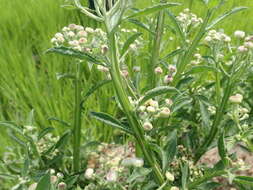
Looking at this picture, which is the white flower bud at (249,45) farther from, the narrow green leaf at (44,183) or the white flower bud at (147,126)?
the narrow green leaf at (44,183)

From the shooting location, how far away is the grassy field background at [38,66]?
172 cm

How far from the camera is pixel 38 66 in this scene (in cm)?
222

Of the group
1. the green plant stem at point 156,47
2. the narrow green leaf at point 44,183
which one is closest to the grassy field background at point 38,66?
the green plant stem at point 156,47

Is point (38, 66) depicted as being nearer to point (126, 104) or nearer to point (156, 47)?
point (156, 47)

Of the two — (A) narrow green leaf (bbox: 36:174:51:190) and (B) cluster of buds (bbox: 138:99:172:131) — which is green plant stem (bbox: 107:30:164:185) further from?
(A) narrow green leaf (bbox: 36:174:51:190)

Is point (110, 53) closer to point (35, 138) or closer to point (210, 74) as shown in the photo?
point (35, 138)

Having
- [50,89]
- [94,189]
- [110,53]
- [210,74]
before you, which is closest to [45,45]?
[50,89]

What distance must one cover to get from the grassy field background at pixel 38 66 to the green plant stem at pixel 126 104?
1.29 ft

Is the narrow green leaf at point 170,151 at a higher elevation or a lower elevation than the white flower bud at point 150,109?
lower

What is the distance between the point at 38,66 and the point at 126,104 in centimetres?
155

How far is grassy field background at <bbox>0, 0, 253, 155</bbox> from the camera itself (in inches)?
67.7

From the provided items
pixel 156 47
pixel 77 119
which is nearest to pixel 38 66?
pixel 77 119

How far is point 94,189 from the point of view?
1.04 meters

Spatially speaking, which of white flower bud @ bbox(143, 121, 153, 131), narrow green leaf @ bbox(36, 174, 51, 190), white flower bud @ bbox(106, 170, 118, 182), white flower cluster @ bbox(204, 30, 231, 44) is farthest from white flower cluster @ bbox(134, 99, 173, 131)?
white flower cluster @ bbox(204, 30, 231, 44)
